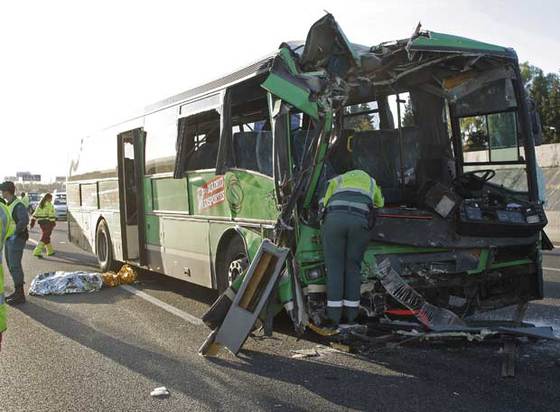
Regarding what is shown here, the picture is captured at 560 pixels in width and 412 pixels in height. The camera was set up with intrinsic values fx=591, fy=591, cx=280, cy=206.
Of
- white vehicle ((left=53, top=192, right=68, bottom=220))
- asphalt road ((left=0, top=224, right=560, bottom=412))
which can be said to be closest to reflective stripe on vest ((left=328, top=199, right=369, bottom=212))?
asphalt road ((left=0, top=224, right=560, bottom=412))

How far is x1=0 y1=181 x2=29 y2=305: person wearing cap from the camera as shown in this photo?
344 inches

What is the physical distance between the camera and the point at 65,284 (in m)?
9.93

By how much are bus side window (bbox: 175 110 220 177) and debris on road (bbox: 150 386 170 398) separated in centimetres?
335

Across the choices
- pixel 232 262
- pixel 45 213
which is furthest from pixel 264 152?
pixel 45 213

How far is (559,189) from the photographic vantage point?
17.7 metres

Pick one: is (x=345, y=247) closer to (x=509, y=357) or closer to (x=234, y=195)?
(x=509, y=357)

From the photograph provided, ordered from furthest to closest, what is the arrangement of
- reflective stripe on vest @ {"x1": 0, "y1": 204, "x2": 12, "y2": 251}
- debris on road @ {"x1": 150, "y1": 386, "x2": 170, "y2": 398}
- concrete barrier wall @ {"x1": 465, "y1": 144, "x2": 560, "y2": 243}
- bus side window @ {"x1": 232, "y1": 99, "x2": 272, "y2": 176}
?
1. concrete barrier wall @ {"x1": 465, "y1": 144, "x2": 560, "y2": 243}
2. bus side window @ {"x1": 232, "y1": 99, "x2": 272, "y2": 176}
3. debris on road @ {"x1": 150, "y1": 386, "x2": 170, "y2": 398}
4. reflective stripe on vest @ {"x1": 0, "y1": 204, "x2": 12, "y2": 251}

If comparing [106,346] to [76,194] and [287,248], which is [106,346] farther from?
[76,194]

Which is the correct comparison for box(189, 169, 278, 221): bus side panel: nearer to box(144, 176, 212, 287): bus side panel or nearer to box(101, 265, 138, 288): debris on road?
box(144, 176, 212, 287): bus side panel

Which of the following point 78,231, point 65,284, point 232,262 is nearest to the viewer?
point 232,262

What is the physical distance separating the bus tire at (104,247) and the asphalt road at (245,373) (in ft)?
13.9

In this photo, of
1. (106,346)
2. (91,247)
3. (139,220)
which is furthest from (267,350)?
(91,247)

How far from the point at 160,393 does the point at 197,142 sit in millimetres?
4113

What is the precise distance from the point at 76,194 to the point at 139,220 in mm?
4727
